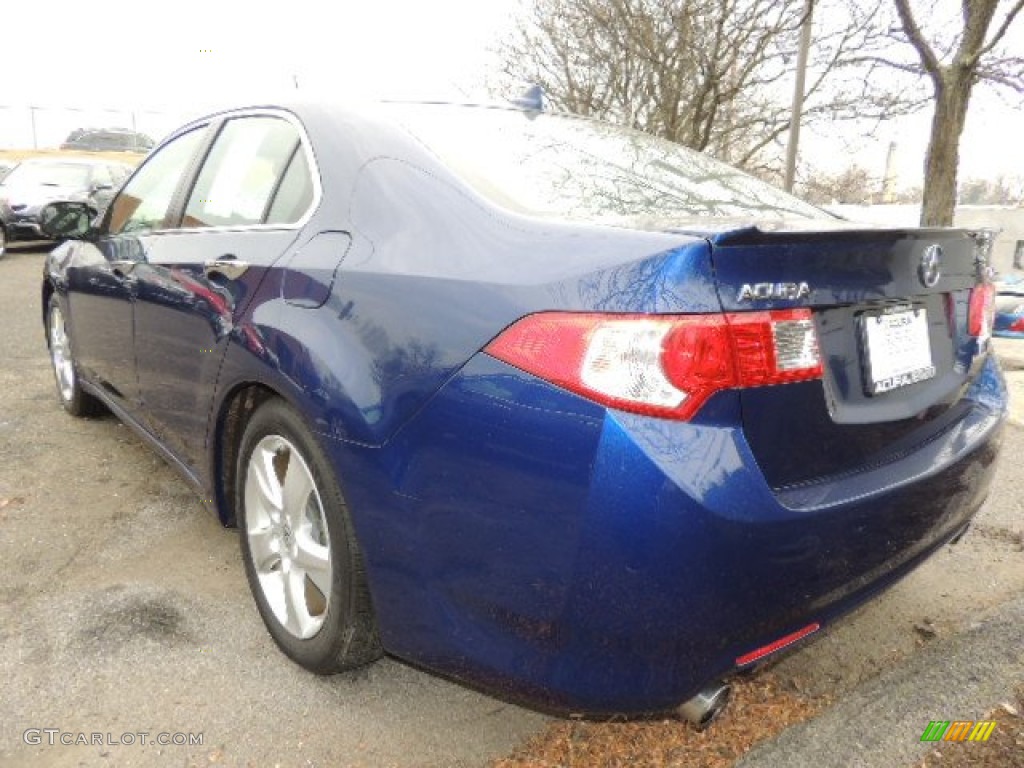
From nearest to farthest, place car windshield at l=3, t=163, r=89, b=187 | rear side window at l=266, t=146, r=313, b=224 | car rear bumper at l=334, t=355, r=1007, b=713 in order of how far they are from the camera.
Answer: car rear bumper at l=334, t=355, r=1007, b=713 → rear side window at l=266, t=146, r=313, b=224 → car windshield at l=3, t=163, r=89, b=187

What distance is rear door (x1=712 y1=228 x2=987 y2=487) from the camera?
150 centimetres

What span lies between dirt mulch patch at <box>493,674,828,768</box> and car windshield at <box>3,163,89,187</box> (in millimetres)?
14496

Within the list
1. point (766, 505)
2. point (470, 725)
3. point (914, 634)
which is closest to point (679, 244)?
point (766, 505)

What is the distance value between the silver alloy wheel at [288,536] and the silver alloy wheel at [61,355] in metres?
2.51

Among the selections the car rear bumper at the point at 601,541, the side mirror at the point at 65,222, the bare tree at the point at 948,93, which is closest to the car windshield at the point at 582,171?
the car rear bumper at the point at 601,541

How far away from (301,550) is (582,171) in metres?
1.26

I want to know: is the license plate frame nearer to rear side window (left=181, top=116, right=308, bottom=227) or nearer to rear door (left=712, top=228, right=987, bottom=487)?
rear door (left=712, top=228, right=987, bottom=487)

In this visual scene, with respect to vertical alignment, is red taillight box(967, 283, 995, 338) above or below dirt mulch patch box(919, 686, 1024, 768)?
above

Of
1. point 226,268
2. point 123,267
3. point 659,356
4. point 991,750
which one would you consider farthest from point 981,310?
point 123,267

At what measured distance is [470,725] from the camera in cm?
208

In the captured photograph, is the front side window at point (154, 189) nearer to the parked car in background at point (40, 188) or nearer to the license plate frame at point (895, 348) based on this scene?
the license plate frame at point (895, 348)

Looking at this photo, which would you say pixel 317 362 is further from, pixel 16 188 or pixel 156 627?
pixel 16 188

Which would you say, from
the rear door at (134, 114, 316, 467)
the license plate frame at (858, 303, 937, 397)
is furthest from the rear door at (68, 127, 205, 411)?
the license plate frame at (858, 303, 937, 397)

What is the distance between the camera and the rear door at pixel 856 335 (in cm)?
150
